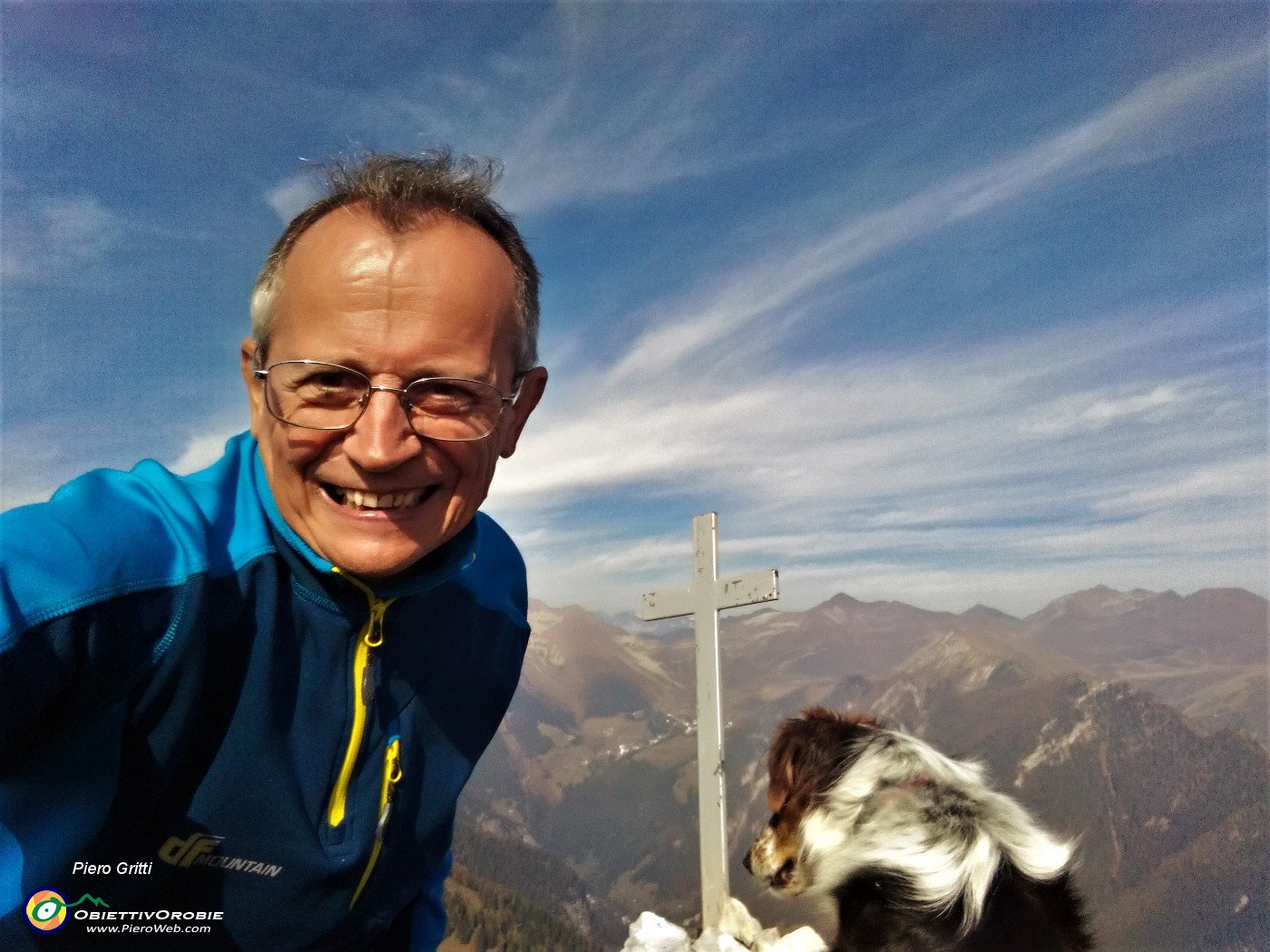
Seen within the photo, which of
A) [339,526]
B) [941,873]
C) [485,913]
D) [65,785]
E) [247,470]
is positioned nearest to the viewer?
[65,785]

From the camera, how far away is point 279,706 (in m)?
1.46

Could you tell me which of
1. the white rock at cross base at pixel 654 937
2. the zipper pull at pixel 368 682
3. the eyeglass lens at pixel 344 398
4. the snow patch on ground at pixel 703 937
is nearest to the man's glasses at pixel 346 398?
the eyeglass lens at pixel 344 398

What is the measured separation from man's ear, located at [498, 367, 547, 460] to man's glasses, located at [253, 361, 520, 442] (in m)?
0.22

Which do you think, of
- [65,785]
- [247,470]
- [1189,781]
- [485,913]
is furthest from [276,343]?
[1189,781]

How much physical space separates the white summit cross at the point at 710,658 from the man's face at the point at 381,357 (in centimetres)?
414

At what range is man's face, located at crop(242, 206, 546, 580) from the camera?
139 cm

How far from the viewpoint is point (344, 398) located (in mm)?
1424

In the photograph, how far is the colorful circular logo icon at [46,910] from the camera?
4.31ft

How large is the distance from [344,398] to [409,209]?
402 millimetres

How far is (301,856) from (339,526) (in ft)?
2.23

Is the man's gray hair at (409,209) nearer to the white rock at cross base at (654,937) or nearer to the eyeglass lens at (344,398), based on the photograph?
the eyeglass lens at (344,398)

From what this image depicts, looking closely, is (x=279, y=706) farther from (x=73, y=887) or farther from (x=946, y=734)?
(x=946, y=734)

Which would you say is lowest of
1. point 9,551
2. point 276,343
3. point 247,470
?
point 9,551

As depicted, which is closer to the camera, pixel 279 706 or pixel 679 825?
pixel 279 706
